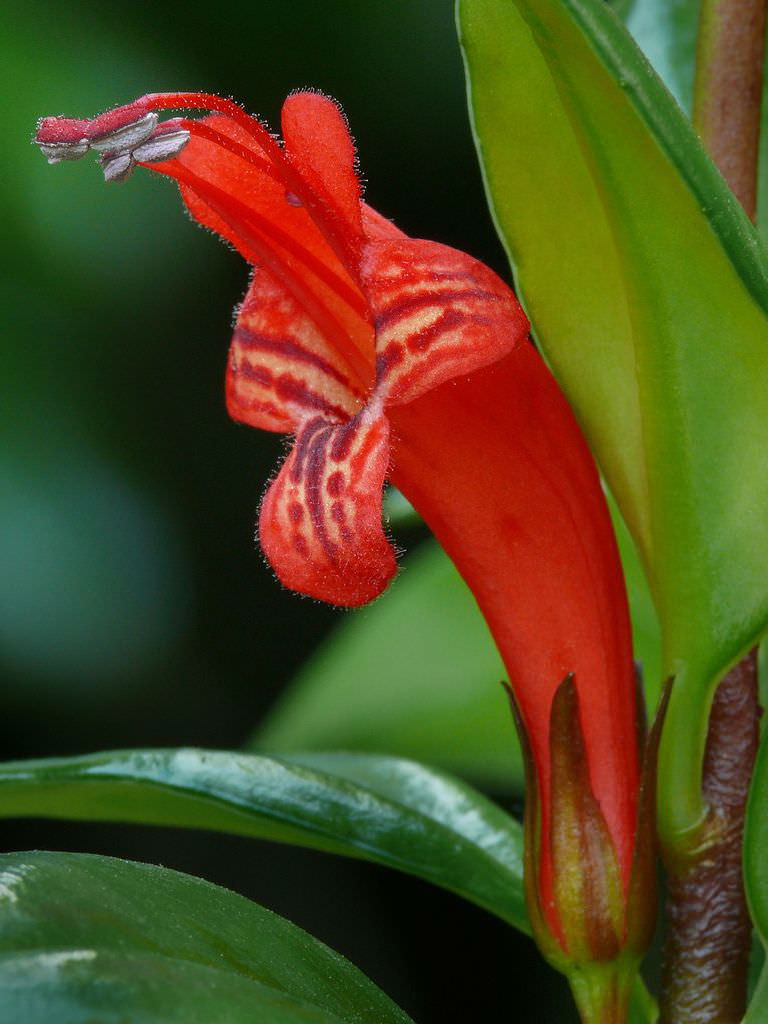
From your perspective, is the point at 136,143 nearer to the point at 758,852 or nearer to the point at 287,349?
the point at 287,349

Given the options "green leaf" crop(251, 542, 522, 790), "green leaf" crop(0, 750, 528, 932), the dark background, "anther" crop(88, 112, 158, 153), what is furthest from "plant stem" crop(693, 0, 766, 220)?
the dark background

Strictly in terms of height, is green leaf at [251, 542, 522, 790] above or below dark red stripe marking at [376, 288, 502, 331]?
below

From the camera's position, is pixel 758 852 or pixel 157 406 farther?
pixel 157 406

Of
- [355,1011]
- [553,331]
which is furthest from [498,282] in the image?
[355,1011]

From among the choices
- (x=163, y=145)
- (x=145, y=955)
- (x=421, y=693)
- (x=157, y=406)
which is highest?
(x=163, y=145)

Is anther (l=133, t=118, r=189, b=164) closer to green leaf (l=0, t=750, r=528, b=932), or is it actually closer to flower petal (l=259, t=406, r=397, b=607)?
flower petal (l=259, t=406, r=397, b=607)

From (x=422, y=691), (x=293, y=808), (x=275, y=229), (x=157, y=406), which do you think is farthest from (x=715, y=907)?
(x=157, y=406)

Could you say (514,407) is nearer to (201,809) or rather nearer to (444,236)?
(201,809)

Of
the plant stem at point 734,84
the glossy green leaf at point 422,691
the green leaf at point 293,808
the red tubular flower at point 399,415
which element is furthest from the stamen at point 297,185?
the glossy green leaf at point 422,691
